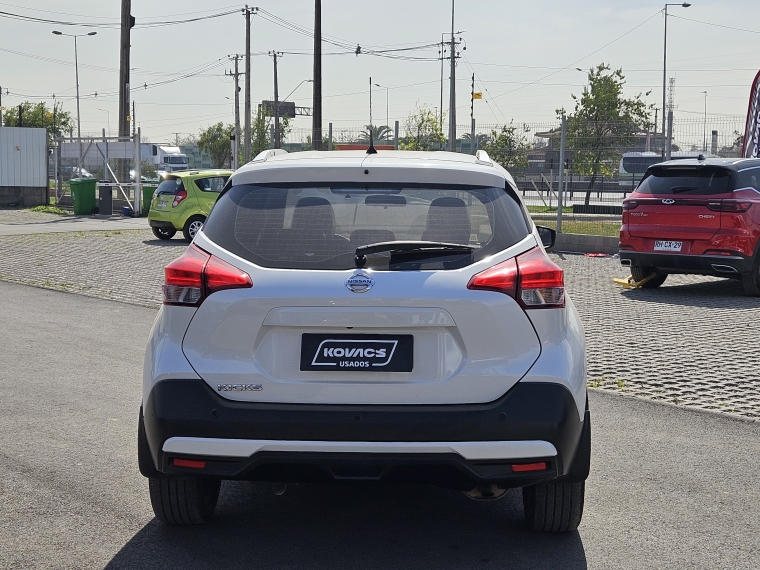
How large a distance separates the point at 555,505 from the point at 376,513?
2.98 ft

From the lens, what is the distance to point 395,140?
2691 centimetres

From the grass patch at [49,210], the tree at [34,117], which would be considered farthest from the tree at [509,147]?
the tree at [34,117]

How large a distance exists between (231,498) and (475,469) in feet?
5.49

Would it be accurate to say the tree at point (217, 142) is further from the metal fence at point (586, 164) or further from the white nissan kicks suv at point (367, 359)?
the white nissan kicks suv at point (367, 359)

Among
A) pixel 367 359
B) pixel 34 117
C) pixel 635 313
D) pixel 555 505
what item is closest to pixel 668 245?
Result: pixel 635 313

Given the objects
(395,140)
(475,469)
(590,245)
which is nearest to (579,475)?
(475,469)

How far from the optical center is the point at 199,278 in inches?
152

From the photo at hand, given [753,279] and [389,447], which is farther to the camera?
[753,279]

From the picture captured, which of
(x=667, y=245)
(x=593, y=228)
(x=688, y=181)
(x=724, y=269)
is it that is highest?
(x=688, y=181)

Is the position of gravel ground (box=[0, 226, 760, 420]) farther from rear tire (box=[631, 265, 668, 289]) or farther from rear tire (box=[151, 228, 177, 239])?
rear tire (box=[151, 228, 177, 239])

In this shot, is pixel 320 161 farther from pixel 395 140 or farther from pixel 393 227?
pixel 395 140

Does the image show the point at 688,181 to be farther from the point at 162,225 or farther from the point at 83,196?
the point at 83,196

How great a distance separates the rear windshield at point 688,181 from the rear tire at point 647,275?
3.80 ft

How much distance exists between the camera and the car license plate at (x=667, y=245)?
13.1 meters
